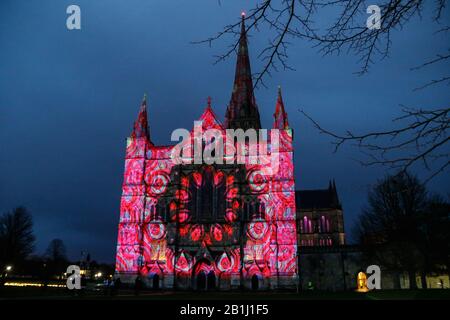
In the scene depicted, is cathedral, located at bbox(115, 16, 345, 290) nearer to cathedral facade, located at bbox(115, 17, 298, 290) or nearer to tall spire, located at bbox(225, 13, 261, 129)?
cathedral facade, located at bbox(115, 17, 298, 290)

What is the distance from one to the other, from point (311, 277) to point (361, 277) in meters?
5.40

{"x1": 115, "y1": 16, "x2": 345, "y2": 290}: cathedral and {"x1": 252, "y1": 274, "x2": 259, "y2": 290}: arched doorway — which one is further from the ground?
{"x1": 115, "y1": 16, "x2": 345, "y2": 290}: cathedral

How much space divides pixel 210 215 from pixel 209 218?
373 mm

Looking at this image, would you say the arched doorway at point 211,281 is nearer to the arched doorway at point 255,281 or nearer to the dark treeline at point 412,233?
the arched doorway at point 255,281

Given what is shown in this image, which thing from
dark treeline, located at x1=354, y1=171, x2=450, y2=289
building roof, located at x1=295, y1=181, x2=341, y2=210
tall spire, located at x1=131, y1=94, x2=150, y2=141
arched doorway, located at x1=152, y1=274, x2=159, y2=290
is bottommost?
arched doorway, located at x1=152, y1=274, x2=159, y2=290


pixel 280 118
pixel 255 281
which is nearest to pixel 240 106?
pixel 280 118

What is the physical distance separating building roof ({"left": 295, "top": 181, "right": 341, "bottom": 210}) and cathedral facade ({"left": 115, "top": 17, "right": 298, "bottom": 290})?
2882 centimetres

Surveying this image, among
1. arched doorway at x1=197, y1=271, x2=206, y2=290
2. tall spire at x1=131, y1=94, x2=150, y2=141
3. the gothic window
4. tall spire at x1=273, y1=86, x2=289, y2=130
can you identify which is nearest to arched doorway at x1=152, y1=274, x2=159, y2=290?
arched doorway at x1=197, y1=271, x2=206, y2=290

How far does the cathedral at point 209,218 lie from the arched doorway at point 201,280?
0.09 metres

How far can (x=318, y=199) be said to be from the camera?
206 feet

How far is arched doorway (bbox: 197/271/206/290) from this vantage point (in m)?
32.7

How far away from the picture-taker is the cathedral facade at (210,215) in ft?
105
